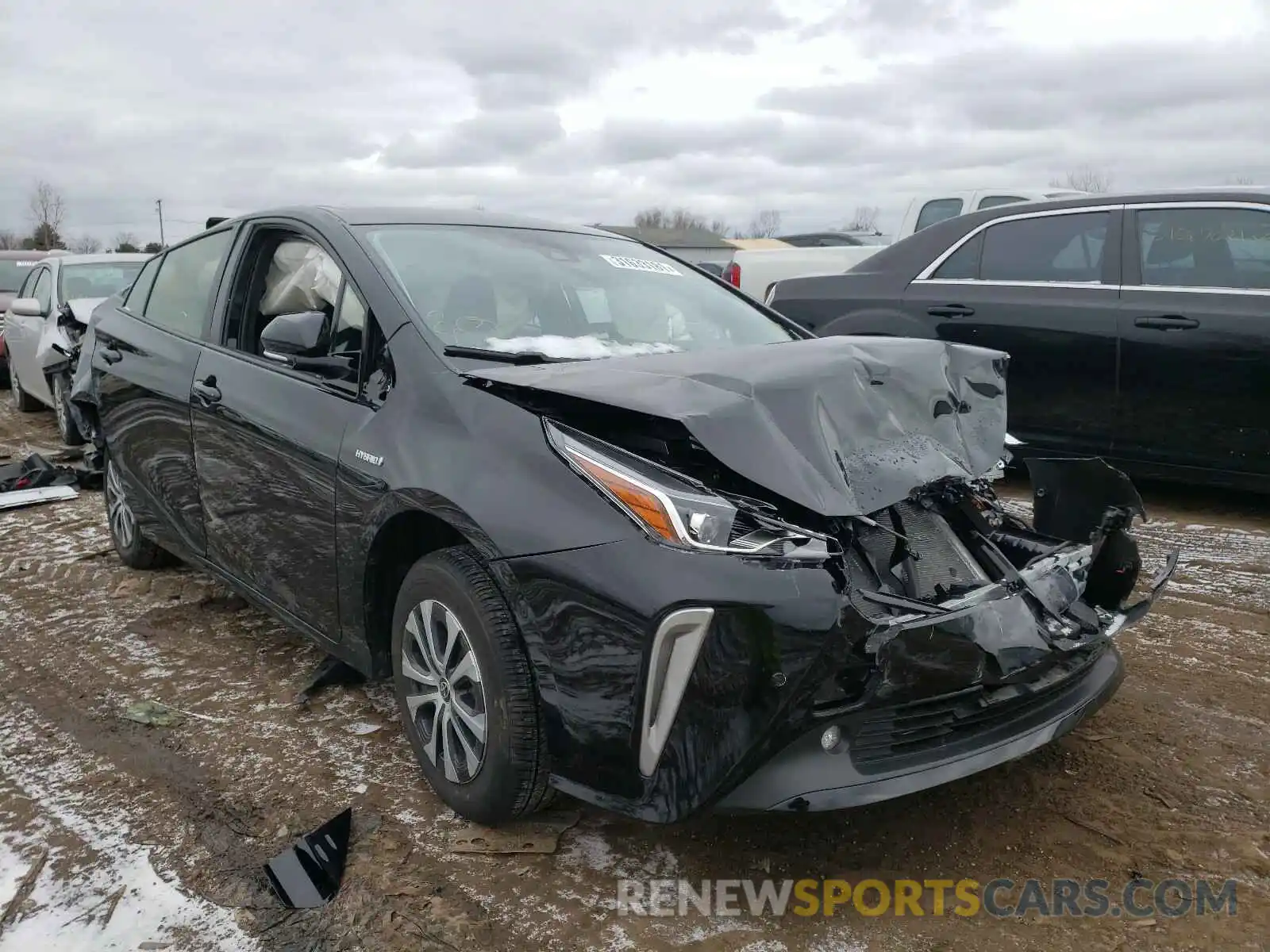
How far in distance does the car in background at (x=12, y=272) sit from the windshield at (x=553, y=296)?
11572 millimetres

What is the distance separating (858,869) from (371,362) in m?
1.94

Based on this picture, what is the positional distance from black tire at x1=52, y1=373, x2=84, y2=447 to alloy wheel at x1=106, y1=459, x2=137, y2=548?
144 inches

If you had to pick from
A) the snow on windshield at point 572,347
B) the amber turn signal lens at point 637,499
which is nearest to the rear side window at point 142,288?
the snow on windshield at point 572,347

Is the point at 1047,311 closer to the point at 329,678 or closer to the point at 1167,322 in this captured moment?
the point at 1167,322

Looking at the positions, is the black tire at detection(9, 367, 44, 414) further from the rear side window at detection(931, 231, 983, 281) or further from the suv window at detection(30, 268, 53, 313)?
the rear side window at detection(931, 231, 983, 281)

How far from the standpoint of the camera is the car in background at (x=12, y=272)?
13000 mm

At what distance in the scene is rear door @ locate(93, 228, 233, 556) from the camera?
402 cm

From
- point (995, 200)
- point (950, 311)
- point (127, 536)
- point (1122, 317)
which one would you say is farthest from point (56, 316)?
point (995, 200)

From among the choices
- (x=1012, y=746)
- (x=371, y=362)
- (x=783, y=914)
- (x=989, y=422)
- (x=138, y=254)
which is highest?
(x=138, y=254)

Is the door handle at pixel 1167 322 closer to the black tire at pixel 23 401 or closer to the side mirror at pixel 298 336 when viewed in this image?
the side mirror at pixel 298 336

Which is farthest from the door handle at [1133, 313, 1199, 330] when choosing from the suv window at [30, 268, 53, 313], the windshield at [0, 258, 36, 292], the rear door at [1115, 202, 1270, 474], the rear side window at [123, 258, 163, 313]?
the windshield at [0, 258, 36, 292]

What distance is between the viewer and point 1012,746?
2441mm

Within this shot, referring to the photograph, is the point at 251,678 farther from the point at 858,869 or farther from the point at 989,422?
the point at 989,422

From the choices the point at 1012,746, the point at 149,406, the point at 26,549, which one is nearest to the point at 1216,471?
the point at 1012,746
